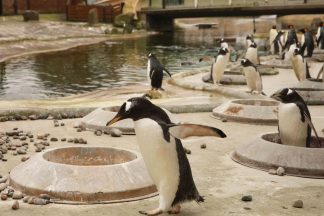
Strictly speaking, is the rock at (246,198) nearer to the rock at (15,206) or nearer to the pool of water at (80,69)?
the rock at (15,206)

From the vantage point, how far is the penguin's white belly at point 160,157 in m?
4.72

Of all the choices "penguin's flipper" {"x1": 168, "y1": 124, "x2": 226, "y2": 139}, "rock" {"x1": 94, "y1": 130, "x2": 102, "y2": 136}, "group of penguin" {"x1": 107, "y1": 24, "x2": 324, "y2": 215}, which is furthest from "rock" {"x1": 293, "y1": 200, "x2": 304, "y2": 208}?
"rock" {"x1": 94, "y1": 130, "x2": 102, "y2": 136}

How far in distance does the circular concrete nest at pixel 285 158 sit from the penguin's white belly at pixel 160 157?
216cm

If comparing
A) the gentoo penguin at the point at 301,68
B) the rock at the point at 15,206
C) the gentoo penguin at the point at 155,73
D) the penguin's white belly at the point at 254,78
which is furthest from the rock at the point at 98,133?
the gentoo penguin at the point at 301,68

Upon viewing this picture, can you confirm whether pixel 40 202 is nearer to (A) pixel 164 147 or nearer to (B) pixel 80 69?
(A) pixel 164 147

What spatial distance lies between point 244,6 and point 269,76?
95.7 feet

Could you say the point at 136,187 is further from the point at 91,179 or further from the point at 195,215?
the point at 195,215

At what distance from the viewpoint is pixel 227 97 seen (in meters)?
15.0

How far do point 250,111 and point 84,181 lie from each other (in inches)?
198

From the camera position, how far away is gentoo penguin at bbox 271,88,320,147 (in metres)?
7.01

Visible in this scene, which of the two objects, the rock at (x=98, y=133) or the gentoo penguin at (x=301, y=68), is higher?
the rock at (x=98, y=133)

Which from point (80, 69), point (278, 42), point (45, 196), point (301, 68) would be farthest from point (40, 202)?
point (278, 42)

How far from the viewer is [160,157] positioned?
4773 millimetres

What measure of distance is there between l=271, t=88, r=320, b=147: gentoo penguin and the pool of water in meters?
10.6
